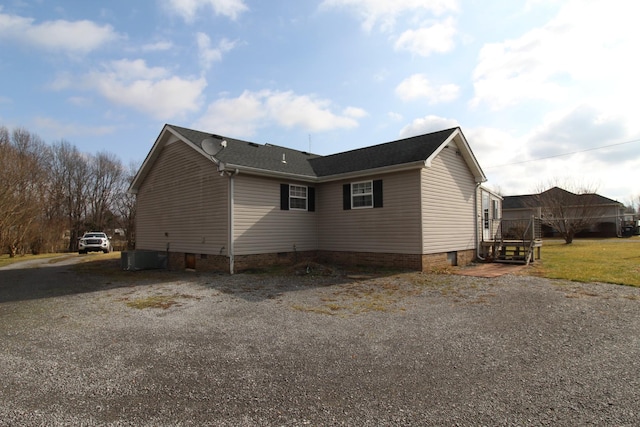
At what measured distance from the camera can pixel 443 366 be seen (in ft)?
13.5

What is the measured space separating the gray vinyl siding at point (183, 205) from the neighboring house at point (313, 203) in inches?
1.6

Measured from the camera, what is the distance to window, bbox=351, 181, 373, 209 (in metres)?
13.4

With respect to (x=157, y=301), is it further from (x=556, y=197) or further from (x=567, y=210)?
(x=556, y=197)

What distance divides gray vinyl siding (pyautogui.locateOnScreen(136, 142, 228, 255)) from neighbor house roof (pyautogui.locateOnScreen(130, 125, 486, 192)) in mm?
493

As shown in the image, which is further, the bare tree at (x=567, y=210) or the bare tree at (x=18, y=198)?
the bare tree at (x=567, y=210)

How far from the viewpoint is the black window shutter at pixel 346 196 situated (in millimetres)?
13977

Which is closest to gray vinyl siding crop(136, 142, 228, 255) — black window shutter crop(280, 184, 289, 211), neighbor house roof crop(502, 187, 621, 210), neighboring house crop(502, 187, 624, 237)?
black window shutter crop(280, 184, 289, 211)

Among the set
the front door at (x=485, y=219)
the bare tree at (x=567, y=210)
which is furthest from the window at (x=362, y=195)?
the bare tree at (x=567, y=210)

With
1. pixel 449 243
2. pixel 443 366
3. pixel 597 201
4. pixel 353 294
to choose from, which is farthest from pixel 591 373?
pixel 597 201

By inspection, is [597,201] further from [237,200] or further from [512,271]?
[237,200]

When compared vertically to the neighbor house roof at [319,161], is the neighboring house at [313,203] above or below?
below

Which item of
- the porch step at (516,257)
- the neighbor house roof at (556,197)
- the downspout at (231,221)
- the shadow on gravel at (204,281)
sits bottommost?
the shadow on gravel at (204,281)

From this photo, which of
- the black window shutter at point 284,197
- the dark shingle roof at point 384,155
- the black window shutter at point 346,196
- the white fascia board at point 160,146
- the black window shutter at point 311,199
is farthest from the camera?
the black window shutter at point 311,199

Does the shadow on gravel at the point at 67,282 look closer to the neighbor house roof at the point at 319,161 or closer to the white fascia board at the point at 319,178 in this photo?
the white fascia board at the point at 319,178
